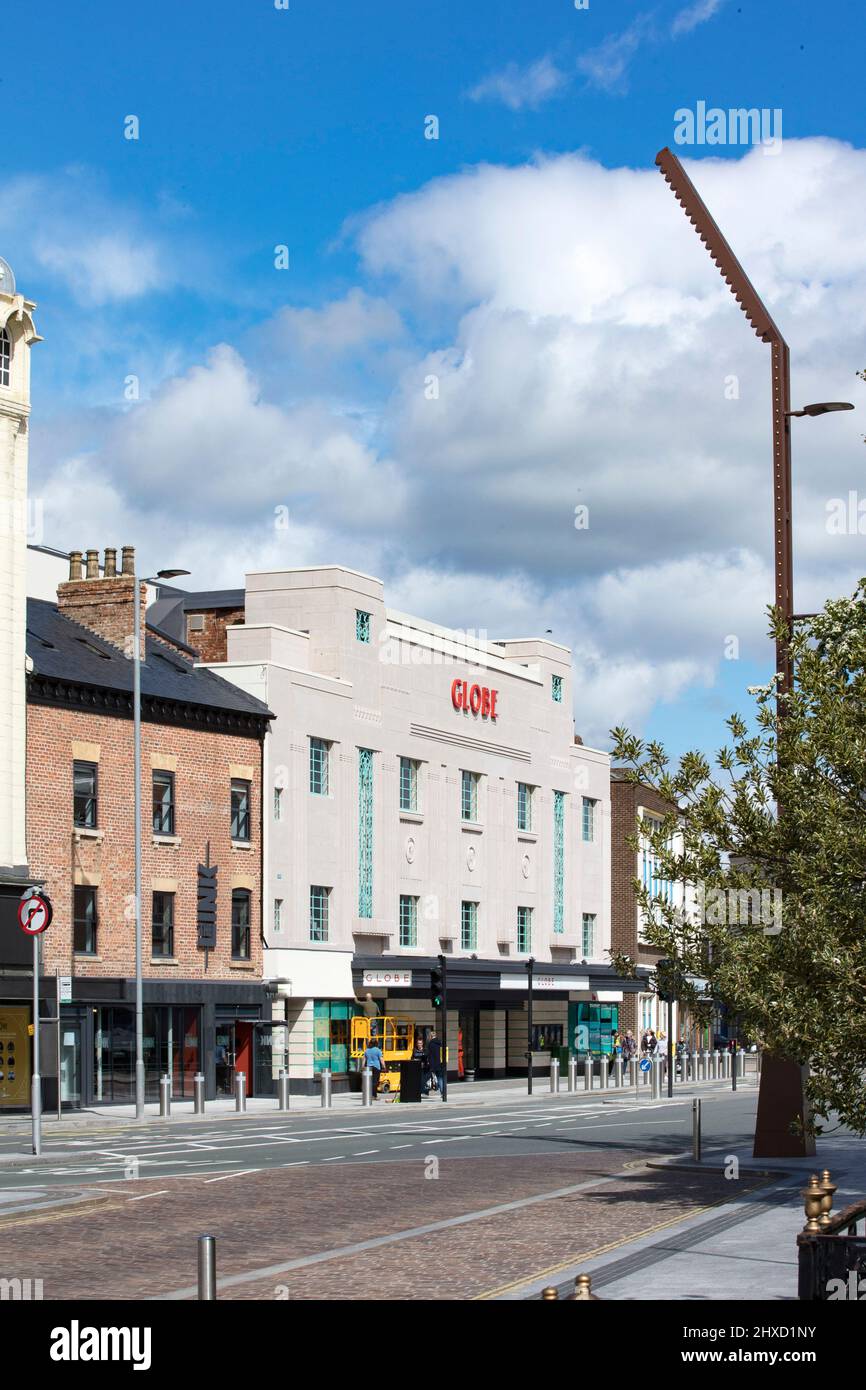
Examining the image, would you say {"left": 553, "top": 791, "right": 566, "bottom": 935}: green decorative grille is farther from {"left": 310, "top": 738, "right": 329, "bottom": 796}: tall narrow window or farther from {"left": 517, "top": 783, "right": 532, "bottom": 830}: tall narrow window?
{"left": 310, "top": 738, "right": 329, "bottom": 796}: tall narrow window

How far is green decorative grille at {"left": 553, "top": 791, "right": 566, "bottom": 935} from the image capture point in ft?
233

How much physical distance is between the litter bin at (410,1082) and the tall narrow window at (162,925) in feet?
22.1

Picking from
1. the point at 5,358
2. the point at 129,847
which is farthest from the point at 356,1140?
the point at 5,358

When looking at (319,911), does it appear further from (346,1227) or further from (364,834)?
(346,1227)

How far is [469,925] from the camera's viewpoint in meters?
64.4

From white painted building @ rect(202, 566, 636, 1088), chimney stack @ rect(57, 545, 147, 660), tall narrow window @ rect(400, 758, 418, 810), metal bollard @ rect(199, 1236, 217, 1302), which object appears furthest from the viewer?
tall narrow window @ rect(400, 758, 418, 810)

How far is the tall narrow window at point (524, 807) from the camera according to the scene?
226ft

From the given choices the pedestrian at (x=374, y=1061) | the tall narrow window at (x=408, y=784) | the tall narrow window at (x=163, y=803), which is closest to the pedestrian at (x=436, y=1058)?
the pedestrian at (x=374, y=1061)

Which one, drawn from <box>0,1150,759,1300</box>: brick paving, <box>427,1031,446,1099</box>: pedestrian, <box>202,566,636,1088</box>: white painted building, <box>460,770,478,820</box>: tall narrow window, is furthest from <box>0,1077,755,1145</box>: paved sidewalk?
<box>460,770,478,820</box>: tall narrow window

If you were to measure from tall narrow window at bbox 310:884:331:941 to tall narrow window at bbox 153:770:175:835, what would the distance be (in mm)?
7241

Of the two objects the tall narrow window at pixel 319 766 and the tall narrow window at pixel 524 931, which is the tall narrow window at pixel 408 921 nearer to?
the tall narrow window at pixel 319 766

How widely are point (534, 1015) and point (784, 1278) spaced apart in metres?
55.0
